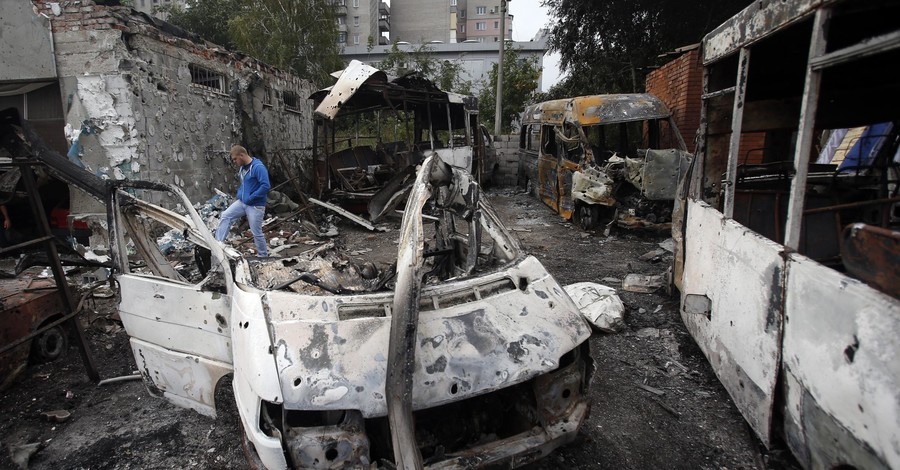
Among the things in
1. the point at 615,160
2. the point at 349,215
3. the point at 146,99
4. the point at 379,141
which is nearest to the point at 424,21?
the point at 379,141

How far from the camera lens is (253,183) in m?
5.89

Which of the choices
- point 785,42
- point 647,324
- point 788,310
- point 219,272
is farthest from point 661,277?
point 219,272

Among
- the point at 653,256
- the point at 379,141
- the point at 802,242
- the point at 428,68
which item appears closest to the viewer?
the point at 802,242

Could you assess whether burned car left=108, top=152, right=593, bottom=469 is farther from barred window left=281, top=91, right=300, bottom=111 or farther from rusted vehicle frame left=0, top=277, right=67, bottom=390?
barred window left=281, top=91, right=300, bottom=111

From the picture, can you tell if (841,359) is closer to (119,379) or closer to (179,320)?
(179,320)

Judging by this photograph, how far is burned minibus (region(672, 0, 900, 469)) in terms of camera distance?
171cm

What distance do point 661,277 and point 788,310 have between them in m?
3.15

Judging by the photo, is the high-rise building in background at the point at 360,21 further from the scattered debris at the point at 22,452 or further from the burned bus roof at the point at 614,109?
the scattered debris at the point at 22,452

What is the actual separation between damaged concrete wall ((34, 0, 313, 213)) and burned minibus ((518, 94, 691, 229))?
663cm

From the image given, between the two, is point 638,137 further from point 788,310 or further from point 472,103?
point 788,310

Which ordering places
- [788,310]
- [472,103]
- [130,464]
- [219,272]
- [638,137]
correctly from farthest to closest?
[472,103] → [638,137] → [219,272] → [130,464] → [788,310]

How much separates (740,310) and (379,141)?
9072 millimetres

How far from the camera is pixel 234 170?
389 inches

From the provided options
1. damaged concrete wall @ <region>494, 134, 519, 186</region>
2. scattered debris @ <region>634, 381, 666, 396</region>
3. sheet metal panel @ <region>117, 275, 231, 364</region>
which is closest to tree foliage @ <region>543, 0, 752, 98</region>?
damaged concrete wall @ <region>494, 134, 519, 186</region>
